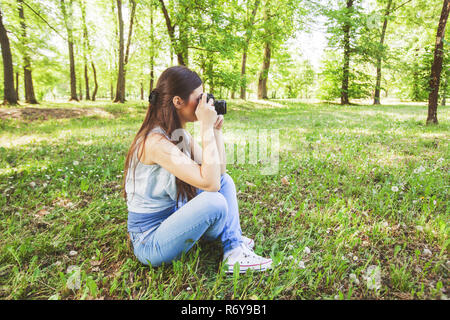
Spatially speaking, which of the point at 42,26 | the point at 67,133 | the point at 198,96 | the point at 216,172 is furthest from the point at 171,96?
the point at 42,26

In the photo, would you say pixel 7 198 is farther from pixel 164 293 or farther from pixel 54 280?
pixel 164 293

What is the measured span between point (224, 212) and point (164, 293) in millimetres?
715

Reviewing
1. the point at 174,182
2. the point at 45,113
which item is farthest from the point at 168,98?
the point at 45,113

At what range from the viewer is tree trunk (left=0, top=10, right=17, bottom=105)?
9.59 metres

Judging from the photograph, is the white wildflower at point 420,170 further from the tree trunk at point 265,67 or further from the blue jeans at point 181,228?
the tree trunk at point 265,67

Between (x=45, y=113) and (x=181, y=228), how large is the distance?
1029 cm

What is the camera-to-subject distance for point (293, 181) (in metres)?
3.59

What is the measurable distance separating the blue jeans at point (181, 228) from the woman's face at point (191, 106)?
0.64m

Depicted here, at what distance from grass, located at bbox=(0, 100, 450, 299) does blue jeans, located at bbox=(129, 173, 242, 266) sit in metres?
0.14

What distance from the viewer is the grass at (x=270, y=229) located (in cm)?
177

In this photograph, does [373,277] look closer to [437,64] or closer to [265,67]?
[437,64]

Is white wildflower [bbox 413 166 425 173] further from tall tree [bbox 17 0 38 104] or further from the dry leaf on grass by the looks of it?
tall tree [bbox 17 0 38 104]

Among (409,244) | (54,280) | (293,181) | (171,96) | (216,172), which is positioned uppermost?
(171,96)

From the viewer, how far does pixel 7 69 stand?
987 centimetres
